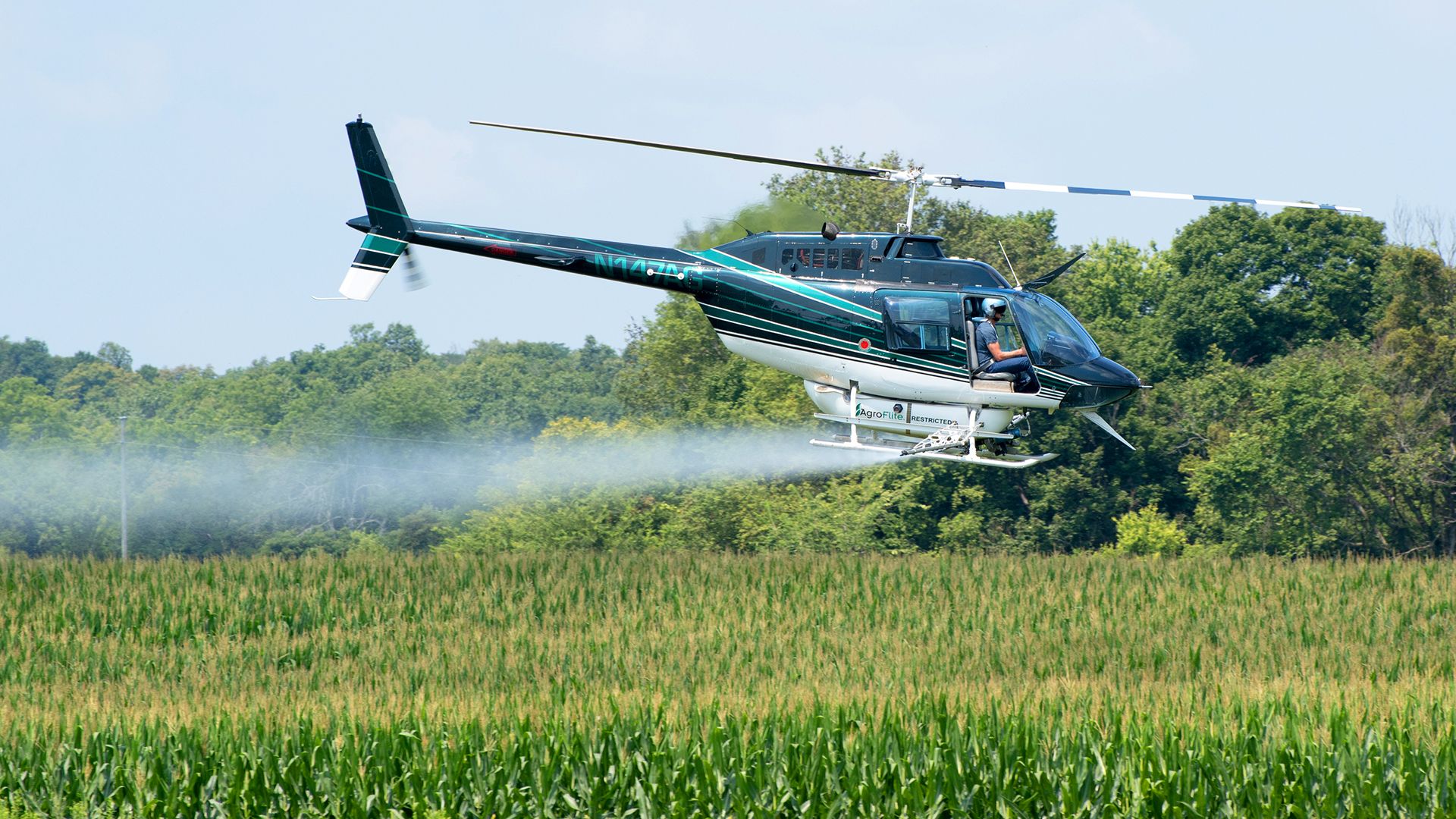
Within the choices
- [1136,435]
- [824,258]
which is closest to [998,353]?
[824,258]

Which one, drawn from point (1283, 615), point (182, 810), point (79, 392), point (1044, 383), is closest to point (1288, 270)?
point (1283, 615)

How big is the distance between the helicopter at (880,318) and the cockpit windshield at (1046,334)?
0.8 inches

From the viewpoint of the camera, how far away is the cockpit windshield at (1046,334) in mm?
23891

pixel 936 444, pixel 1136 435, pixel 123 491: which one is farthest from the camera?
pixel 123 491

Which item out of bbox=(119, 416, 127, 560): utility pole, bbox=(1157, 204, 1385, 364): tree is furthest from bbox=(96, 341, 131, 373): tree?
bbox=(1157, 204, 1385, 364): tree

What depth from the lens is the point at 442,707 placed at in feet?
64.7

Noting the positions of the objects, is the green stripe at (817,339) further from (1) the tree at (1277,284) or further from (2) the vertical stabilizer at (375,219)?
(1) the tree at (1277,284)

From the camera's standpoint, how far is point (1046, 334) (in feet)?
78.8

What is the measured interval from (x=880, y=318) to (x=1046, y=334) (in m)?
2.39

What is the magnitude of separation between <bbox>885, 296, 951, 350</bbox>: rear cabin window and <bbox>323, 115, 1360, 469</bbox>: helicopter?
0.6 inches

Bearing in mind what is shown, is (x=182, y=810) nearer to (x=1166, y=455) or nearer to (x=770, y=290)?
(x=770, y=290)

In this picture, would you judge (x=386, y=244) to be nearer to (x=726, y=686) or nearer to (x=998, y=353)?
(x=726, y=686)

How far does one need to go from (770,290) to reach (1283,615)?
12.1 metres

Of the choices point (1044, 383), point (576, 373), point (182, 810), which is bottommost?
point (182, 810)
